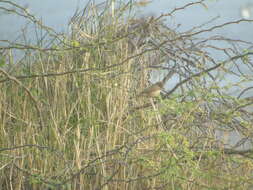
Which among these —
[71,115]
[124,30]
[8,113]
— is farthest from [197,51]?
[8,113]

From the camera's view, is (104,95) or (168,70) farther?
(168,70)

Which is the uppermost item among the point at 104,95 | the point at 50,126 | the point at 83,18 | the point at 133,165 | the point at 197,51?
the point at 83,18

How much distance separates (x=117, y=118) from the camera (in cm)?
357

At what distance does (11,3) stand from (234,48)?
76.5 inches

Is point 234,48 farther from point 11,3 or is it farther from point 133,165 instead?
point 11,3

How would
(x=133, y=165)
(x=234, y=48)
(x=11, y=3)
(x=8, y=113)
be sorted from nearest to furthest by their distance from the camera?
1. (x=11, y=3)
2. (x=133, y=165)
3. (x=8, y=113)
4. (x=234, y=48)

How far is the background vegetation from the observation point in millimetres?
3154

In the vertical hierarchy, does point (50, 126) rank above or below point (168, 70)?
below

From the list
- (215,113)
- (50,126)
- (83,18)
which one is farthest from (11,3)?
(215,113)

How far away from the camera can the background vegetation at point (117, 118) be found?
3.15 m

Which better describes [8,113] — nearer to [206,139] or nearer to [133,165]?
[133,165]

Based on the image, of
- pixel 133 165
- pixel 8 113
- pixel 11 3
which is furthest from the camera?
pixel 8 113

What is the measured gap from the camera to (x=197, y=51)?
4191 mm

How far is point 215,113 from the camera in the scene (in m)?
3.49
